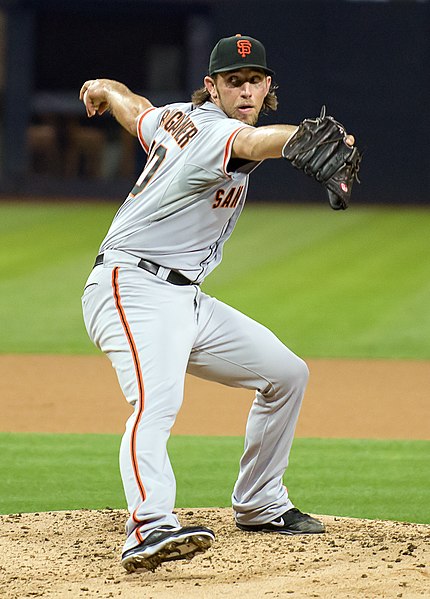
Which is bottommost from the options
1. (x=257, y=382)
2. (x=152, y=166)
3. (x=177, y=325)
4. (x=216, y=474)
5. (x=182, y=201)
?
(x=216, y=474)

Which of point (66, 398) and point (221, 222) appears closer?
point (221, 222)

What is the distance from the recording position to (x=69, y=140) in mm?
24281

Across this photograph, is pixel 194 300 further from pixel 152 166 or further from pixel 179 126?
pixel 179 126

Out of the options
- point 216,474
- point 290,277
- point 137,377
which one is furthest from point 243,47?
point 290,277

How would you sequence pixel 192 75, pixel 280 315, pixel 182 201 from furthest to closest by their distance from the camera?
pixel 192 75
pixel 280 315
pixel 182 201

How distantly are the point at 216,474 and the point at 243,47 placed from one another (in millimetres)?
2835

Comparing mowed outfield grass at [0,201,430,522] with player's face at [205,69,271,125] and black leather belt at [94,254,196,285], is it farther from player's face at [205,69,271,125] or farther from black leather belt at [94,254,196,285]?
player's face at [205,69,271,125]

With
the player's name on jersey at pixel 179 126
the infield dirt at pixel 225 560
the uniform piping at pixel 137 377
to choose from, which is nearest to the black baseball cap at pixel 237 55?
the player's name on jersey at pixel 179 126

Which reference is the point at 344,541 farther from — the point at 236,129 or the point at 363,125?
the point at 363,125

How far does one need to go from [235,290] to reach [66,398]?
5.61m

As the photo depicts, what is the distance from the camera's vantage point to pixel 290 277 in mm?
15367

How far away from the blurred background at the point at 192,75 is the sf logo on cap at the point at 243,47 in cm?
1796

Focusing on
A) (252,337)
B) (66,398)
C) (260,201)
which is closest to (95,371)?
(66,398)

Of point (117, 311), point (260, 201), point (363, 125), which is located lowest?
point (260, 201)
